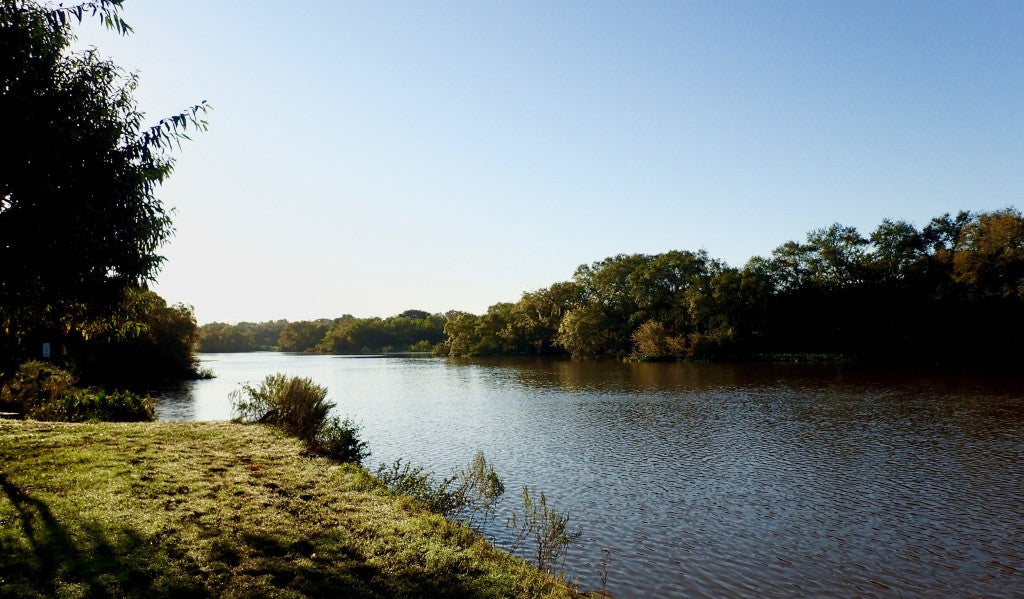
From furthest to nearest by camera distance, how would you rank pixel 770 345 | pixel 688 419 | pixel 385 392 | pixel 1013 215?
pixel 770 345 → pixel 1013 215 → pixel 385 392 → pixel 688 419

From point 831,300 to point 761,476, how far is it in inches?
2823

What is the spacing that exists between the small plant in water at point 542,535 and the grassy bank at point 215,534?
1092 mm

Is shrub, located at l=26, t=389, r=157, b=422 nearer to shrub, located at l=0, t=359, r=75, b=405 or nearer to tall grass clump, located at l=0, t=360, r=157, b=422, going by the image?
tall grass clump, located at l=0, t=360, r=157, b=422

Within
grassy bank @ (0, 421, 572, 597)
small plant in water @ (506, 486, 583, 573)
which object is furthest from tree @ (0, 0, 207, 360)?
small plant in water @ (506, 486, 583, 573)

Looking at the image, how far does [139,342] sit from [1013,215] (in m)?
88.8

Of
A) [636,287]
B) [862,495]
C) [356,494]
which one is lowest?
[862,495]

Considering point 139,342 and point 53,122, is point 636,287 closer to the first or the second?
point 139,342

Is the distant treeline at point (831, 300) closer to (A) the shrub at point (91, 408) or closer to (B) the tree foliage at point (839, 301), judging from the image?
(B) the tree foliage at point (839, 301)

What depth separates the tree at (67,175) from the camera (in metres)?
8.59

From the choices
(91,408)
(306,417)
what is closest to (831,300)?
(306,417)

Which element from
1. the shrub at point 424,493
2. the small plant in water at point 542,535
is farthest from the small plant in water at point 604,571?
the shrub at point 424,493

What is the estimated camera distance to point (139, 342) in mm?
53469

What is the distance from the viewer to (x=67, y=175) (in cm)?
932

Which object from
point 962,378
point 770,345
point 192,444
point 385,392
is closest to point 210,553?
point 192,444
